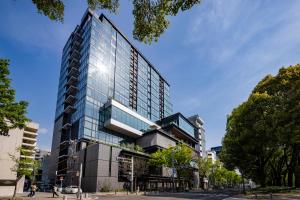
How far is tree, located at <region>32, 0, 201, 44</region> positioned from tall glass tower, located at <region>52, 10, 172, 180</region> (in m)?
50.9

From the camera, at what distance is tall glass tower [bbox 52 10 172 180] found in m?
61.4

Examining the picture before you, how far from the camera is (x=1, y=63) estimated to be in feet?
67.8

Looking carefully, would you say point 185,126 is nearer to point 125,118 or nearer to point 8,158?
point 125,118

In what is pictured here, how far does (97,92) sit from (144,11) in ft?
189

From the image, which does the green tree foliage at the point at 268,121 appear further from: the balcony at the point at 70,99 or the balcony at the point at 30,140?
the balcony at the point at 70,99

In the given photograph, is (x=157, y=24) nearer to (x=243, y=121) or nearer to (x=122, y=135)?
(x=243, y=121)

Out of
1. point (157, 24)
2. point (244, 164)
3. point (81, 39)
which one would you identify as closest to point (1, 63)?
point (157, 24)

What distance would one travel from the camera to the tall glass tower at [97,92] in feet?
201

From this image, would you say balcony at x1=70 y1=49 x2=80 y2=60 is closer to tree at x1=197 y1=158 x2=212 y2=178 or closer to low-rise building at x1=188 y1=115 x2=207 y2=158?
tree at x1=197 y1=158 x2=212 y2=178

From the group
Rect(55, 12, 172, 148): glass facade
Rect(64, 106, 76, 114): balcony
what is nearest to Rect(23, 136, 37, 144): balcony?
Rect(55, 12, 172, 148): glass facade

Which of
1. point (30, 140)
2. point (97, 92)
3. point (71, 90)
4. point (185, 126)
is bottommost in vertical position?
point (30, 140)

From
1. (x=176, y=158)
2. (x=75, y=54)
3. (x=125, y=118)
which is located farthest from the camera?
(x=75, y=54)

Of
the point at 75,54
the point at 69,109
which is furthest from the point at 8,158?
the point at 75,54

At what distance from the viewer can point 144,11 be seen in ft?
28.1
